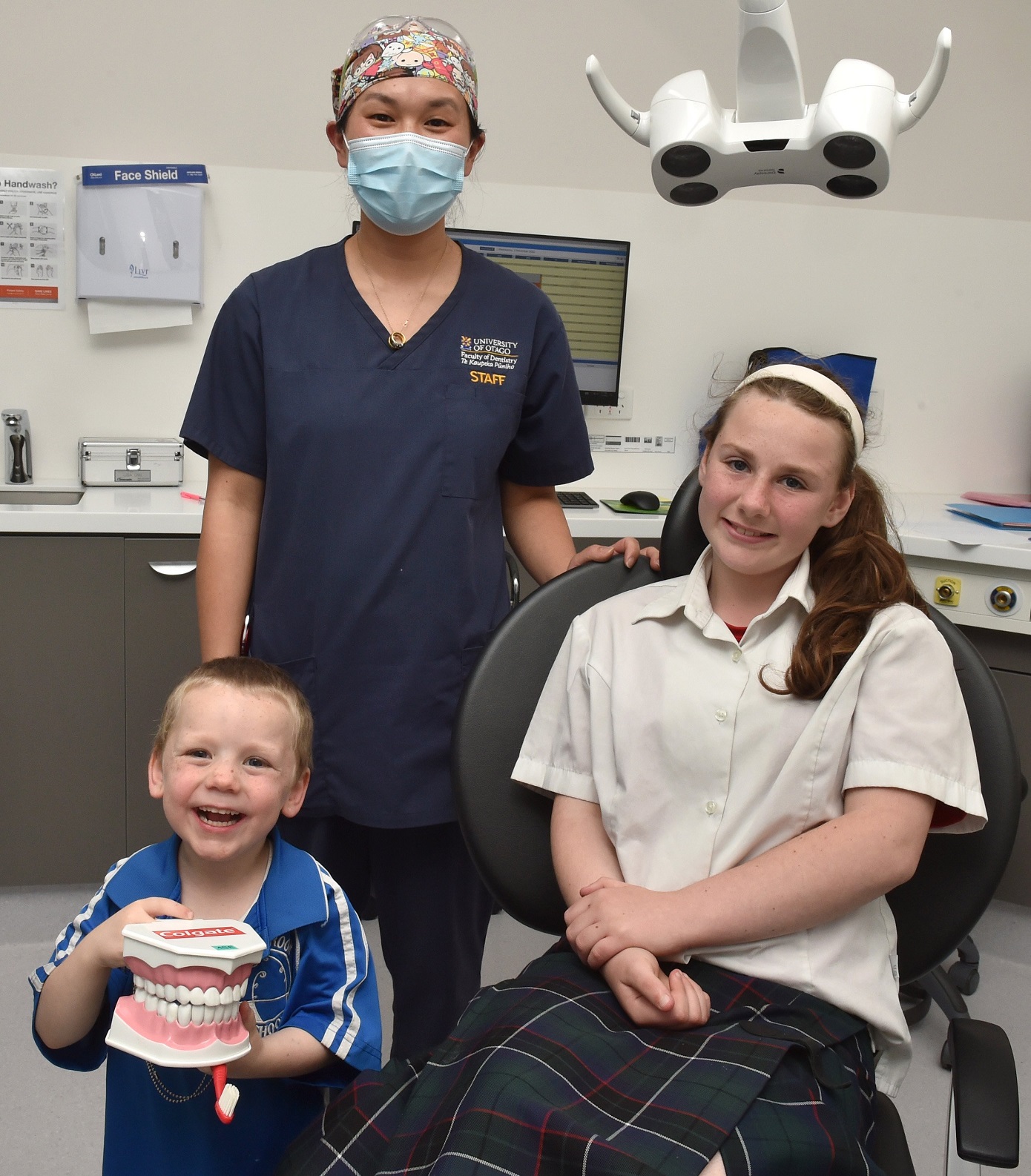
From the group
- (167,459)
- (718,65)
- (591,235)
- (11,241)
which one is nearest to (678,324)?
(591,235)

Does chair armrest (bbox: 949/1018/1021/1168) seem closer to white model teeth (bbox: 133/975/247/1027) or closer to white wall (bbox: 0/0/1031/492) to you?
white model teeth (bbox: 133/975/247/1027)

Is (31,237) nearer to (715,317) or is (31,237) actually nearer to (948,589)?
(715,317)

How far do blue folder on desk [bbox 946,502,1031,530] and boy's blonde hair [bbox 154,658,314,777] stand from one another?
6.66 feet

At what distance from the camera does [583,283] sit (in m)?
2.77

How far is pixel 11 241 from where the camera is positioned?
102 inches

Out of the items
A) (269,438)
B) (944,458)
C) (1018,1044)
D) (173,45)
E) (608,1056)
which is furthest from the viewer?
(944,458)

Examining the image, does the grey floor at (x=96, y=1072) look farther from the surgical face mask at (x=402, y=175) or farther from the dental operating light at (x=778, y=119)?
the dental operating light at (x=778, y=119)

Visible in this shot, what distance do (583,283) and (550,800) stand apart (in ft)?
6.12

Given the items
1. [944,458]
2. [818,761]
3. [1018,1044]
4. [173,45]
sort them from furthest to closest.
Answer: [944,458] < [173,45] < [1018,1044] < [818,761]

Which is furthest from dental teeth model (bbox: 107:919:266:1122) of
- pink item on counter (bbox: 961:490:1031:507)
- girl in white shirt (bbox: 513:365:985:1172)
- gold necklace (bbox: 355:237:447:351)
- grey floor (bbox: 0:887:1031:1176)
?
pink item on counter (bbox: 961:490:1031:507)

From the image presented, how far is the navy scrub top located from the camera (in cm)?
133

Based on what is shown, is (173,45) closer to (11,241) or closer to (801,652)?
(11,241)

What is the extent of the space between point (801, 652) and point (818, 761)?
0.12 m

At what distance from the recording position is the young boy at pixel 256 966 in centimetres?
96
